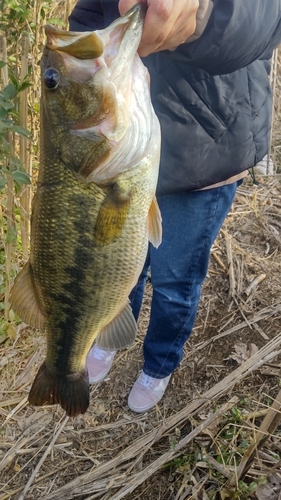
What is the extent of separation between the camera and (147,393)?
2609 millimetres

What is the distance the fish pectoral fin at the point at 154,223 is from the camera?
1.41 m

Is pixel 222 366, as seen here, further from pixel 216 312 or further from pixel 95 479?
pixel 95 479

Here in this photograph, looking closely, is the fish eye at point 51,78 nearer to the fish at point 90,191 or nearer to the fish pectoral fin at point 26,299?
the fish at point 90,191

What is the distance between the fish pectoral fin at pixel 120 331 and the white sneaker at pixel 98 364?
115 centimetres

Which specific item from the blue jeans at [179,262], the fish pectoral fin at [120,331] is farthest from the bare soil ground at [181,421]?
the fish pectoral fin at [120,331]

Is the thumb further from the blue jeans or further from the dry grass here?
the dry grass

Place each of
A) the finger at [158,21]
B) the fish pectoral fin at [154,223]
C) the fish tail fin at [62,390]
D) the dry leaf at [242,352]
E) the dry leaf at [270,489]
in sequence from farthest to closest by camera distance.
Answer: the dry leaf at [242,352] < the dry leaf at [270,489] < the fish tail fin at [62,390] < the fish pectoral fin at [154,223] < the finger at [158,21]

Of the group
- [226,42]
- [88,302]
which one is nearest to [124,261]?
[88,302]

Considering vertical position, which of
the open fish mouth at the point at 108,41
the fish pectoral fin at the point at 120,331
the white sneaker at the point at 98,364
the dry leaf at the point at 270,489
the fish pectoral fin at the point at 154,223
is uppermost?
the open fish mouth at the point at 108,41

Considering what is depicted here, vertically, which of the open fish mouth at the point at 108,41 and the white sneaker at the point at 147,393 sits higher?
the open fish mouth at the point at 108,41

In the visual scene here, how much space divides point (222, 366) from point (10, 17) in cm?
219

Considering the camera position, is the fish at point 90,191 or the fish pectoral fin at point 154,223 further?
the fish pectoral fin at point 154,223

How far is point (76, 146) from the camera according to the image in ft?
4.15

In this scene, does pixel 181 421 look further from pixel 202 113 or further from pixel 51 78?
pixel 51 78
